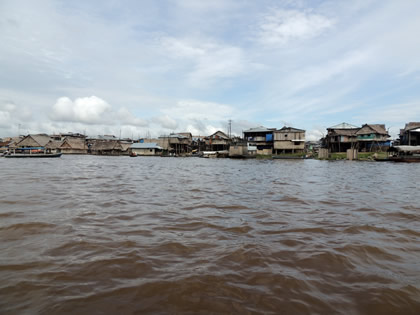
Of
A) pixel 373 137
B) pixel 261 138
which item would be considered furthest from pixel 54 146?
pixel 373 137

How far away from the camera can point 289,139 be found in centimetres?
5266

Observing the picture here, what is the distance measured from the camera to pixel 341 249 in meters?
3.61

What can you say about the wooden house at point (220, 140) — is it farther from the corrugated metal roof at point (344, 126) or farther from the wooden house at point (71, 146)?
the wooden house at point (71, 146)

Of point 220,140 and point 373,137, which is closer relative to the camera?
point 373,137

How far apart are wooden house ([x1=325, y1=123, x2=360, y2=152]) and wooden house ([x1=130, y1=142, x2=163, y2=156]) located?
45869 millimetres

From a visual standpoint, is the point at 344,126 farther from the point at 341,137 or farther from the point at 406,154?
the point at 406,154

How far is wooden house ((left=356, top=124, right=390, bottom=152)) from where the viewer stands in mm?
48250

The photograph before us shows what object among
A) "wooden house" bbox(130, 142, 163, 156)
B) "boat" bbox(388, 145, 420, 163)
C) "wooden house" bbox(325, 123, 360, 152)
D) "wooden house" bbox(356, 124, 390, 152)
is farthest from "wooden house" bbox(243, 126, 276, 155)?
"wooden house" bbox(130, 142, 163, 156)

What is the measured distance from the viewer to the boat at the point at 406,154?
34688 millimetres

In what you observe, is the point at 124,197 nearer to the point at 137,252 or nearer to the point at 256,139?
the point at 137,252

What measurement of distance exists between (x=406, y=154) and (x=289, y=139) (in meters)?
20.6

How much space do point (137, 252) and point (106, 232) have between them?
1168 mm

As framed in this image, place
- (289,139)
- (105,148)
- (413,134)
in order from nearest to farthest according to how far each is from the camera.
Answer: (413,134)
(289,139)
(105,148)

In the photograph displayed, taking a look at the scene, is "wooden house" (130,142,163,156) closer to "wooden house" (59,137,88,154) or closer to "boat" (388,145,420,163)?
"wooden house" (59,137,88,154)
